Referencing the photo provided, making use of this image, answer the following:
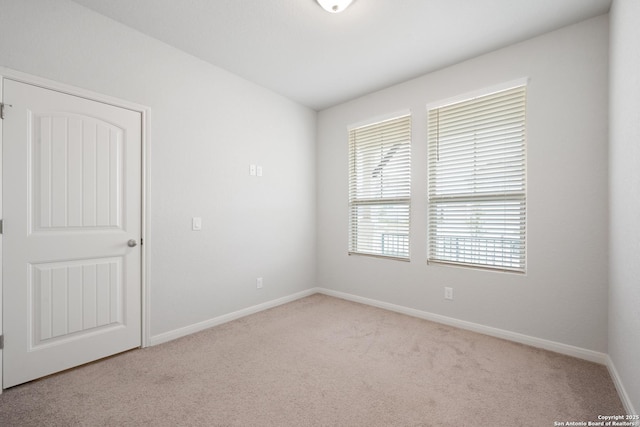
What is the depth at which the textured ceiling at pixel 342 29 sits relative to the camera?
2191 mm

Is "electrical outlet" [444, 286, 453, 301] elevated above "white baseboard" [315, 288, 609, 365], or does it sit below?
above

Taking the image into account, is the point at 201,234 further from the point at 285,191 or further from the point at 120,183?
the point at 285,191

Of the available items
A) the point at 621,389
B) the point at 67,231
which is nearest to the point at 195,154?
the point at 67,231

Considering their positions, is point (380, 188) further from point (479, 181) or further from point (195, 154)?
point (195, 154)

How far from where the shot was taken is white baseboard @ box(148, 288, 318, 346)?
264 centimetres

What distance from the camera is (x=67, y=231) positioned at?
2150 millimetres

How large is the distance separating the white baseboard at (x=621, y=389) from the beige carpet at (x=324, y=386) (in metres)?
0.04

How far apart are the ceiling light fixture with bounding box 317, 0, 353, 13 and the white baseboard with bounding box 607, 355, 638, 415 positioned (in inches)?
122

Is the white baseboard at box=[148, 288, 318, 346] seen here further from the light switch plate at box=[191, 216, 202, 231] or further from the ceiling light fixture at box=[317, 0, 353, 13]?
the ceiling light fixture at box=[317, 0, 353, 13]

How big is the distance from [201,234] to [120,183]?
858 mm

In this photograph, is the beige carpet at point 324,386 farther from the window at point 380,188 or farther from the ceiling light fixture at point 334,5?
the ceiling light fixture at point 334,5

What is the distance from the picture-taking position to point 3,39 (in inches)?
74.0

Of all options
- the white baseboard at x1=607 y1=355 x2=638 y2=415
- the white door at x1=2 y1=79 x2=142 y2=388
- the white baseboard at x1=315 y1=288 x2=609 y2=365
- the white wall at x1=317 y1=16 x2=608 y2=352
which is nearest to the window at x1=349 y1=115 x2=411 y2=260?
the white wall at x1=317 y1=16 x2=608 y2=352

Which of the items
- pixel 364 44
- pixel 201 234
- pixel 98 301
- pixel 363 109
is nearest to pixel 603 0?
pixel 364 44
